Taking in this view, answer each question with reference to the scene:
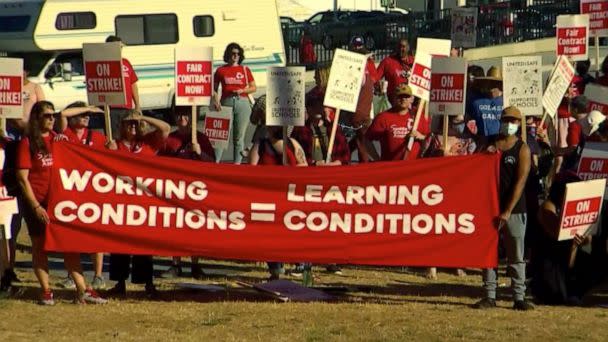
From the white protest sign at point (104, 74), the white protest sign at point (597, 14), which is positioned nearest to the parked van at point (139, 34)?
the white protest sign at point (597, 14)

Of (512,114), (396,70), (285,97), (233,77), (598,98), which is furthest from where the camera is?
(233,77)

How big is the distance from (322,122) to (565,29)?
5.94 m

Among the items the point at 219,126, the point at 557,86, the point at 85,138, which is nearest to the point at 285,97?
the point at 85,138

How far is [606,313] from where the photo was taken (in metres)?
14.0

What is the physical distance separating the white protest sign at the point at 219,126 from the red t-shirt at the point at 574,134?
3911 mm

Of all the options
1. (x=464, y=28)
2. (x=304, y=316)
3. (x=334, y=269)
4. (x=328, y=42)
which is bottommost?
(x=328, y=42)

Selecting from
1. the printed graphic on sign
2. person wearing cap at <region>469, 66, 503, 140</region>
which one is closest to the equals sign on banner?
the printed graphic on sign

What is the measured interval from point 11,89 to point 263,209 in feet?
8.66

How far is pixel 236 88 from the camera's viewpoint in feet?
71.3

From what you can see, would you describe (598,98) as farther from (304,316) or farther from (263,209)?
(304,316)

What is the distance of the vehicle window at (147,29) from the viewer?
32.9m

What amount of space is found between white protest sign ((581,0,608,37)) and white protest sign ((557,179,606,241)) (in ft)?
31.2

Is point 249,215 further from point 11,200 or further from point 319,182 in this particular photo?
point 11,200

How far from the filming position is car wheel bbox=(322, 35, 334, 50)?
4397cm
